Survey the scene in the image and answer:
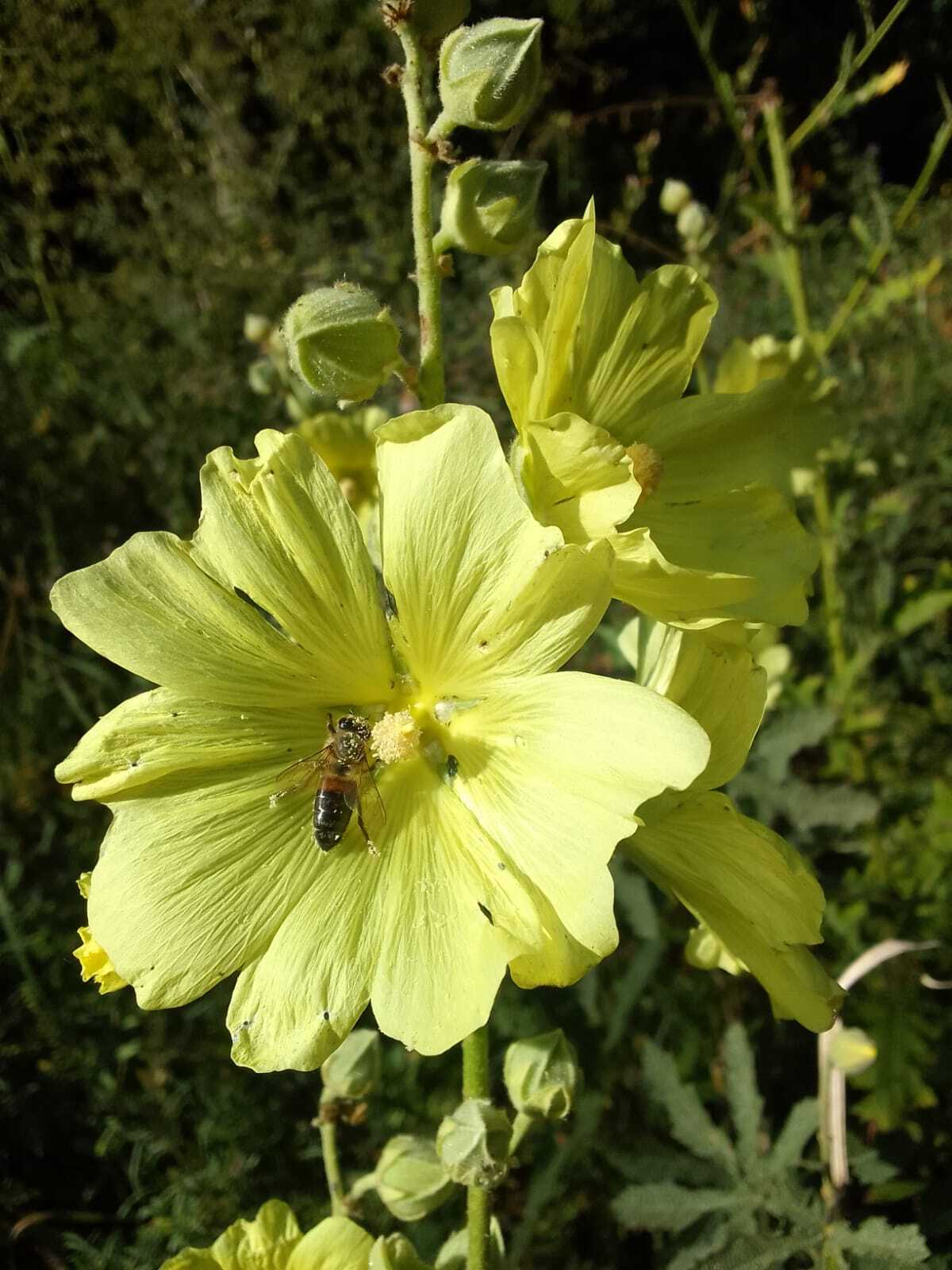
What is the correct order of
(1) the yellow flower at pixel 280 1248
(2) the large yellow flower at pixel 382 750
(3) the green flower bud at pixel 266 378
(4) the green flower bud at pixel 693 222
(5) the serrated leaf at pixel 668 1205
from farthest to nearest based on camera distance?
1. (4) the green flower bud at pixel 693 222
2. (3) the green flower bud at pixel 266 378
3. (5) the serrated leaf at pixel 668 1205
4. (1) the yellow flower at pixel 280 1248
5. (2) the large yellow flower at pixel 382 750

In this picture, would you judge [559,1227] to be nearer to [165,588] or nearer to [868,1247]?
[868,1247]

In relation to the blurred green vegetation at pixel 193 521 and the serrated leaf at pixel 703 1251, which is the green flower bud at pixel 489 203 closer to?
the blurred green vegetation at pixel 193 521

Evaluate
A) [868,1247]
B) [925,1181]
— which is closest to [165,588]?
[868,1247]

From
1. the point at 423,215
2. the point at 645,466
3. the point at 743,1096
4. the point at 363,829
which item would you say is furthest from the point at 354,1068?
the point at 423,215

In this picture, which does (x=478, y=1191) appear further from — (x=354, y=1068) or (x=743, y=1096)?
(x=743, y=1096)

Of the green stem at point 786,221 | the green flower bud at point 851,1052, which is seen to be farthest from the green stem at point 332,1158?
the green stem at point 786,221
